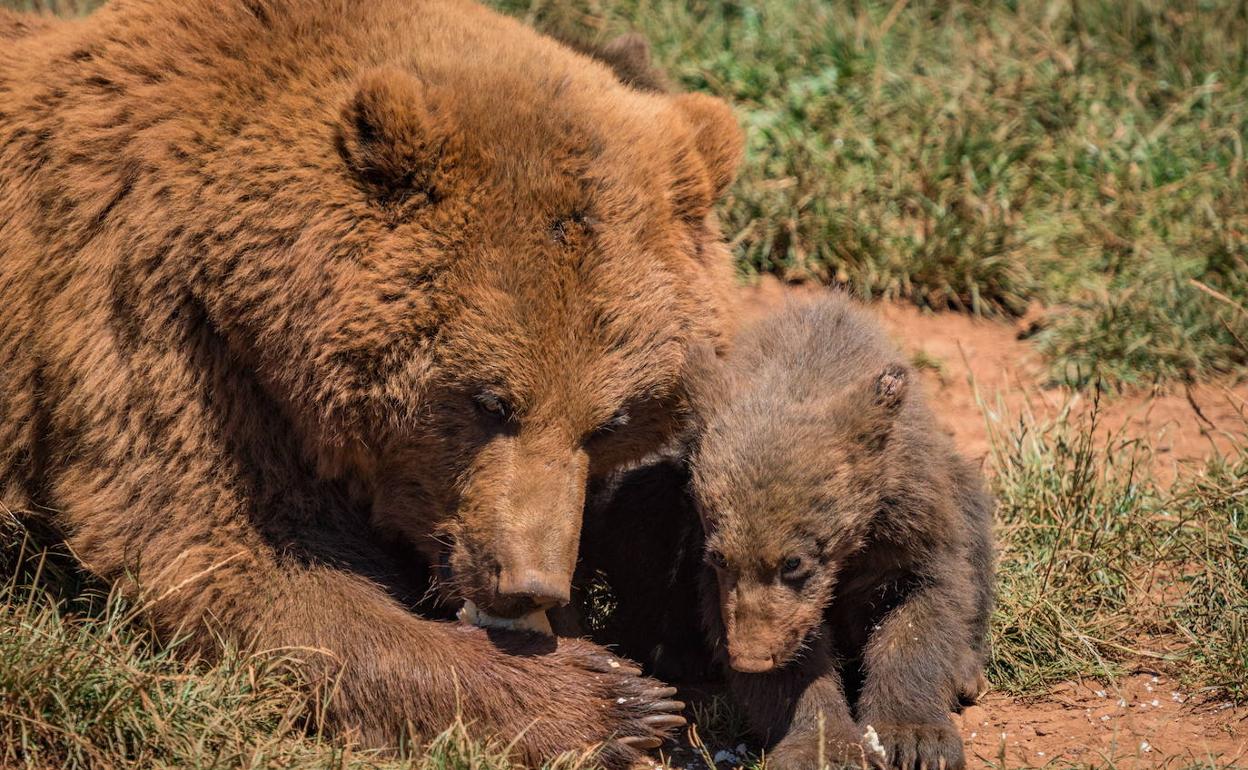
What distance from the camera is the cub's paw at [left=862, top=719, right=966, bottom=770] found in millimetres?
4711

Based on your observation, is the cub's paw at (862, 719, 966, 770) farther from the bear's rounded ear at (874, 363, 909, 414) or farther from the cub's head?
the bear's rounded ear at (874, 363, 909, 414)

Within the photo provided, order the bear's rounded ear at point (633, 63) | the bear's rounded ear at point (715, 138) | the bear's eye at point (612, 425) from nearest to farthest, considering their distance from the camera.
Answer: the bear's eye at point (612, 425) → the bear's rounded ear at point (715, 138) → the bear's rounded ear at point (633, 63)

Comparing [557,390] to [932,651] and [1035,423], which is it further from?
[1035,423]

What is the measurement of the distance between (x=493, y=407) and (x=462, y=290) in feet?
1.33

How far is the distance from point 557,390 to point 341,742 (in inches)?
56.6

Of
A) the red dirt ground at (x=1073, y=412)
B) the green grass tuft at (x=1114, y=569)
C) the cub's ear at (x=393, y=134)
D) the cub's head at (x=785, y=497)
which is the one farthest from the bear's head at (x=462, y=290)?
the green grass tuft at (x=1114, y=569)

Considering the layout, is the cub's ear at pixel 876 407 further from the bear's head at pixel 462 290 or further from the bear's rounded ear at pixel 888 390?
the bear's head at pixel 462 290

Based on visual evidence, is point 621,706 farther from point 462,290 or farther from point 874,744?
point 462,290

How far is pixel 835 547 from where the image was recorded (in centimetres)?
475

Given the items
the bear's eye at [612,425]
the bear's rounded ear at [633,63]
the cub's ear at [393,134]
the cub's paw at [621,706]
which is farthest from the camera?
the bear's rounded ear at [633,63]

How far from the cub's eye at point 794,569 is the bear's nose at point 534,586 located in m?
0.72

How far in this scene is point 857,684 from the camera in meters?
5.51

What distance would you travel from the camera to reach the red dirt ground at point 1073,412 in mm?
4977

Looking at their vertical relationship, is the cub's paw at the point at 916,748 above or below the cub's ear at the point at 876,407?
below
